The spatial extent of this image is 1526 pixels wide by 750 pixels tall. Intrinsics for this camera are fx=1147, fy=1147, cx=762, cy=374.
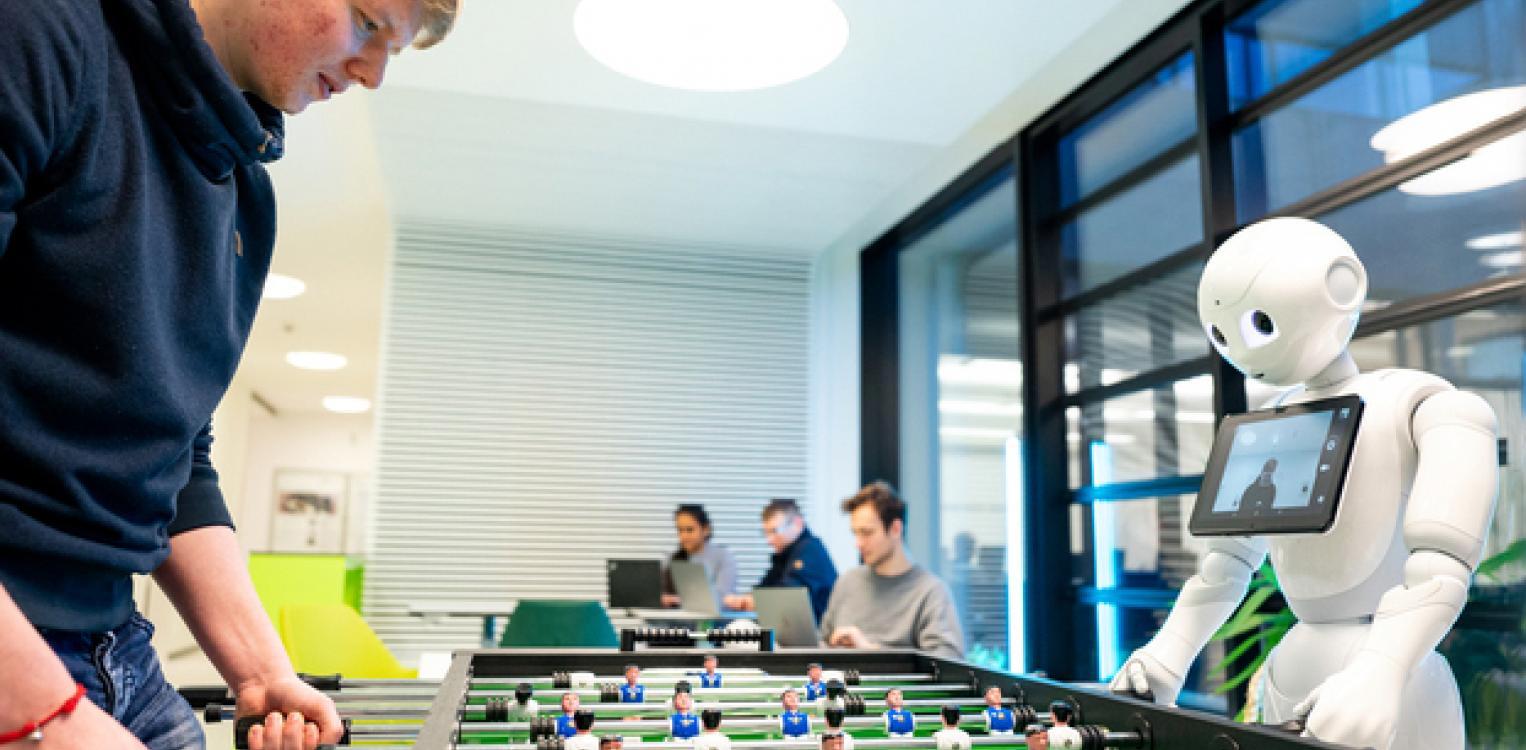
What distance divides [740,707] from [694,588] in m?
4.49

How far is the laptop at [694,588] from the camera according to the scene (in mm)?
6219

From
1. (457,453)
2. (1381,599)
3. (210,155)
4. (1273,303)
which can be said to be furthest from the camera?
(457,453)

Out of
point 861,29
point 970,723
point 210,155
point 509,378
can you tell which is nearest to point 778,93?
point 861,29

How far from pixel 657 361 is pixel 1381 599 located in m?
6.47

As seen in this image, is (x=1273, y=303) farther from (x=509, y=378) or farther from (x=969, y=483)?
(x=509, y=378)

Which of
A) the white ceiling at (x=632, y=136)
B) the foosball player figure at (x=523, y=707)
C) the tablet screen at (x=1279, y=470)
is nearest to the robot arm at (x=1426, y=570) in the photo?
the tablet screen at (x=1279, y=470)

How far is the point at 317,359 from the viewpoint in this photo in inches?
467

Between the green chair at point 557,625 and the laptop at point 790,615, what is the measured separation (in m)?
1.04

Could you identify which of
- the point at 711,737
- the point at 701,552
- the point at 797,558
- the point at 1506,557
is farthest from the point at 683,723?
the point at 701,552

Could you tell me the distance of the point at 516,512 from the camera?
307 inches

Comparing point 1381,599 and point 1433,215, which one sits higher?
point 1433,215

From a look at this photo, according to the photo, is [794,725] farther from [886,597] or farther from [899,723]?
[886,597]

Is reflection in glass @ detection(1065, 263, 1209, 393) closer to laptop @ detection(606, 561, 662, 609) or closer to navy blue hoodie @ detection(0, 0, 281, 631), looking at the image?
laptop @ detection(606, 561, 662, 609)

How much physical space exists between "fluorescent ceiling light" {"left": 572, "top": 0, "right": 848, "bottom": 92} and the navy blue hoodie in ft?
10.0
